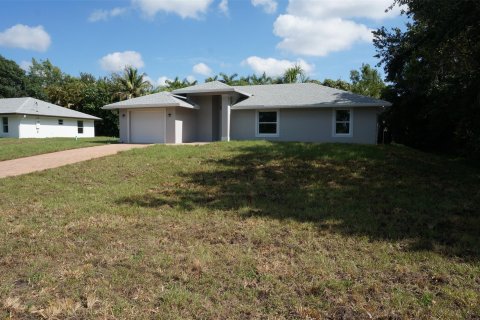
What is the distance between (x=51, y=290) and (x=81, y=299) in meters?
0.42

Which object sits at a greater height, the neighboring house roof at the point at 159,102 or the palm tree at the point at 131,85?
the palm tree at the point at 131,85

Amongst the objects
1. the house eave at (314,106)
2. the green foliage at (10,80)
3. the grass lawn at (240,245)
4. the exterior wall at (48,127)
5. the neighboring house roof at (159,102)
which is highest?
the green foliage at (10,80)

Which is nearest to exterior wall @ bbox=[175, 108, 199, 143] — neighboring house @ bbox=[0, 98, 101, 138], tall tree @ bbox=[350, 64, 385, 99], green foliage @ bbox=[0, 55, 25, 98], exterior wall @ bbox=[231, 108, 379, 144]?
exterior wall @ bbox=[231, 108, 379, 144]

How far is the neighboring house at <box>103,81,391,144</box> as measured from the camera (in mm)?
19078

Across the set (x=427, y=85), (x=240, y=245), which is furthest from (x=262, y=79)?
(x=240, y=245)

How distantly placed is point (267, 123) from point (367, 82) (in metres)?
25.7

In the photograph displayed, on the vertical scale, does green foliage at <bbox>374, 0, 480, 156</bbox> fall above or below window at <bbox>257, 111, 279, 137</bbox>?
above

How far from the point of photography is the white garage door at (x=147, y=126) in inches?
798

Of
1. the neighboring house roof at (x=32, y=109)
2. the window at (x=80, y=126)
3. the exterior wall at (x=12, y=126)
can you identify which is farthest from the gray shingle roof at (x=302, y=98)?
the window at (x=80, y=126)

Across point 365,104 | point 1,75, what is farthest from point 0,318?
point 1,75

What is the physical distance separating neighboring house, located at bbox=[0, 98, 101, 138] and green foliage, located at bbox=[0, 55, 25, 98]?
16.9 meters

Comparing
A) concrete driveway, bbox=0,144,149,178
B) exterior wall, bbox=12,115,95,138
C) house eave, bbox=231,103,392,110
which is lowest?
concrete driveway, bbox=0,144,149,178

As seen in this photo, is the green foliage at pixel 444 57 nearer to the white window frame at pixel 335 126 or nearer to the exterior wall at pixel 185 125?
the white window frame at pixel 335 126

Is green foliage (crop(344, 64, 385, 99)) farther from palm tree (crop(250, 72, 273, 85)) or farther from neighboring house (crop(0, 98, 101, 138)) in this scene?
neighboring house (crop(0, 98, 101, 138))
